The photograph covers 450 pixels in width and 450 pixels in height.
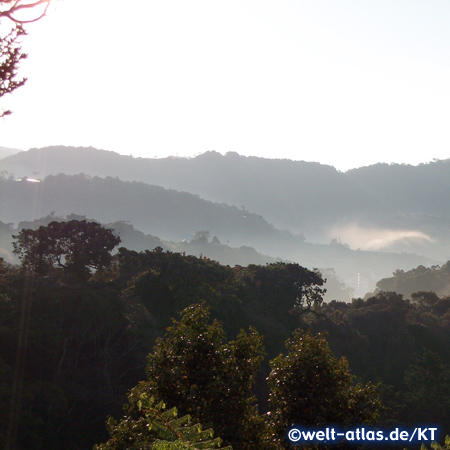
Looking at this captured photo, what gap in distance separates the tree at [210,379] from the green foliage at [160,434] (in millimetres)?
1264

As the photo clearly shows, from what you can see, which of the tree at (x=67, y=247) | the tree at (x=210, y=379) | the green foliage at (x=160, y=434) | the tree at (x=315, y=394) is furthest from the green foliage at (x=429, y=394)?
the green foliage at (x=160, y=434)

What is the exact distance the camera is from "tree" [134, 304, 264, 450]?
998cm

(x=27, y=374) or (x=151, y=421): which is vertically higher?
(x=151, y=421)

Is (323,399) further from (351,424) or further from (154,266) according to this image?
(154,266)

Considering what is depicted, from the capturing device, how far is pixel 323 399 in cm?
1034

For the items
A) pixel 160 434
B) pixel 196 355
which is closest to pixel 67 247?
pixel 196 355

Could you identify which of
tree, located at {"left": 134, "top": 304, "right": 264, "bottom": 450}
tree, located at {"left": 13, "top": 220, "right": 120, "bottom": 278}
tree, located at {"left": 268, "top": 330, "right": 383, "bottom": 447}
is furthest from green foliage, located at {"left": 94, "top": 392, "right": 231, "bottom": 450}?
tree, located at {"left": 13, "top": 220, "right": 120, "bottom": 278}

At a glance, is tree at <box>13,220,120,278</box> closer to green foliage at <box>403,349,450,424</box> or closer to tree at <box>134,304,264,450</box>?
green foliage at <box>403,349,450,424</box>

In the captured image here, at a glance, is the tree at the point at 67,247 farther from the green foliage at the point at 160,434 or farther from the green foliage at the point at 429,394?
the green foliage at the point at 160,434

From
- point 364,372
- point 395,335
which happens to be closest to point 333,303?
point 395,335

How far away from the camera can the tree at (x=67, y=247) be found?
3606 cm

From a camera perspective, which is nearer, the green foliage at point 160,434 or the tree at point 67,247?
the green foliage at point 160,434

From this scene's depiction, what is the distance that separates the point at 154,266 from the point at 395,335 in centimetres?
2288

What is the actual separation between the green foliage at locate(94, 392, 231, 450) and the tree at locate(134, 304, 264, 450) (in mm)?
1264
